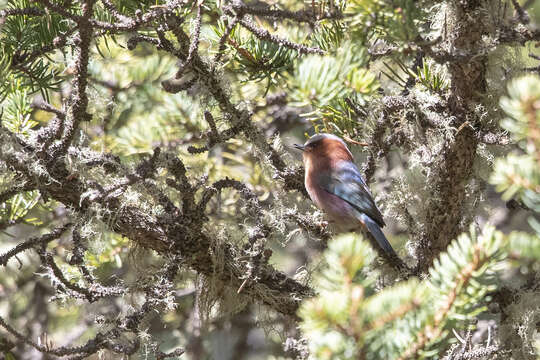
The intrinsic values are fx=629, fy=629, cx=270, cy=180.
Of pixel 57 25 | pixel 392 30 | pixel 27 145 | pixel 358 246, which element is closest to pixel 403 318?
pixel 358 246

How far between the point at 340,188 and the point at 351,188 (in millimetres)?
95

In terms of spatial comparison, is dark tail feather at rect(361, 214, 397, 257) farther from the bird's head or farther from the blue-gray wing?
the bird's head

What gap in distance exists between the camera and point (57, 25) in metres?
2.62

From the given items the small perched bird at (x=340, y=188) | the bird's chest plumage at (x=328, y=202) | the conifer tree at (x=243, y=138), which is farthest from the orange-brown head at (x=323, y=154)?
the conifer tree at (x=243, y=138)

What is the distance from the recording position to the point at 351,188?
3562 millimetres

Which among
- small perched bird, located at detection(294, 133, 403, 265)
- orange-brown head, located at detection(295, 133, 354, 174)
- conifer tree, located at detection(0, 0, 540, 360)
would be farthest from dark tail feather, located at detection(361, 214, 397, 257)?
orange-brown head, located at detection(295, 133, 354, 174)

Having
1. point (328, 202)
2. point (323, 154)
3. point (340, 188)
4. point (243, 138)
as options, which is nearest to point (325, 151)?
point (323, 154)

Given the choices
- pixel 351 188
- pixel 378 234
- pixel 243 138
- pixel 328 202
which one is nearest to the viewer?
pixel 243 138

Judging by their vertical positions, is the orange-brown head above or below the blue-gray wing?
above

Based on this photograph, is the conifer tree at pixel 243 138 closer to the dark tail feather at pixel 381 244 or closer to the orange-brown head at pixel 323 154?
the dark tail feather at pixel 381 244

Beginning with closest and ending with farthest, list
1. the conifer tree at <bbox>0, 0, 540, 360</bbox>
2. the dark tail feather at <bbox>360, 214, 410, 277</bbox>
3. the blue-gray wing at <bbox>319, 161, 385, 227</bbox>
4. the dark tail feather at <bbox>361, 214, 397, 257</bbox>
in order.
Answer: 1. the conifer tree at <bbox>0, 0, 540, 360</bbox>
2. the dark tail feather at <bbox>360, 214, 410, 277</bbox>
3. the dark tail feather at <bbox>361, 214, 397, 257</bbox>
4. the blue-gray wing at <bbox>319, 161, 385, 227</bbox>

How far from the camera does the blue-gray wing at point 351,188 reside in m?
3.44

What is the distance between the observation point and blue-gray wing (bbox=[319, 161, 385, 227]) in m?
3.44

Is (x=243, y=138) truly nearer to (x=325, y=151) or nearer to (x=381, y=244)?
(x=325, y=151)
